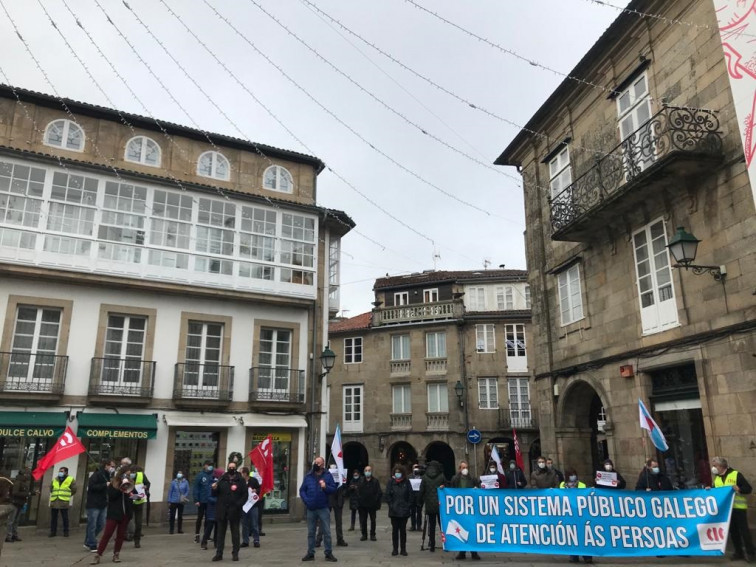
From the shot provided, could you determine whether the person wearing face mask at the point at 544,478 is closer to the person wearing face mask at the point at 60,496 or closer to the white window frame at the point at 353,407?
the person wearing face mask at the point at 60,496

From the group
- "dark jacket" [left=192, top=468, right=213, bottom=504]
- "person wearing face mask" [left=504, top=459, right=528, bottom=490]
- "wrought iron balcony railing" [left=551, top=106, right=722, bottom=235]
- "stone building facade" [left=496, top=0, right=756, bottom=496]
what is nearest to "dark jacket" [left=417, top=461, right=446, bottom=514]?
"person wearing face mask" [left=504, top=459, right=528, bottom=490]

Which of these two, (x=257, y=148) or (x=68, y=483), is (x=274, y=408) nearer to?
(x=68, y=483)

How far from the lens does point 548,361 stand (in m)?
17.2

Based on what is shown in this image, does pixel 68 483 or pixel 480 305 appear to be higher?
pixel 480 305

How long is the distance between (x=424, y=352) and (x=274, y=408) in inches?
596

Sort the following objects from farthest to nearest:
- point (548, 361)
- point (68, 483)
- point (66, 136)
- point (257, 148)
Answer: point (257, 148)
point (66, 136)
point (548, 361)
point (68, 483)

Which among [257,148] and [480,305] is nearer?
[257,148]

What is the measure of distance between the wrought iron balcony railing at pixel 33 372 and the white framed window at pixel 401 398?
19.5 meters

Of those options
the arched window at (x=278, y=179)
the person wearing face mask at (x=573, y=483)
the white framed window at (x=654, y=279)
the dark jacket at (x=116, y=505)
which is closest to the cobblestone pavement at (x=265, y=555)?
the person wearing face mask at (x=573, y=483)

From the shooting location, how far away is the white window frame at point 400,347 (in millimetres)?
33844

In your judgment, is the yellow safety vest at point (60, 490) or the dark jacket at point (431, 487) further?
the yellow safety vest at point (60, 490)

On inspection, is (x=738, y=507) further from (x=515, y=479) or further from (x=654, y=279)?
(x=654, y=279)

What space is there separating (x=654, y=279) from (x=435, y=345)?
21.0 m

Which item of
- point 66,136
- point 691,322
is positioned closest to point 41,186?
point 66,136
